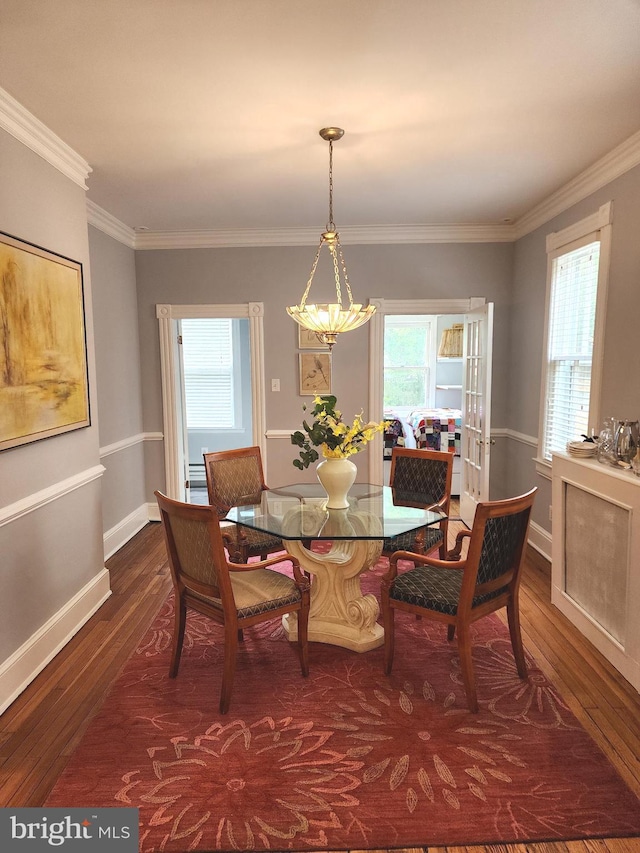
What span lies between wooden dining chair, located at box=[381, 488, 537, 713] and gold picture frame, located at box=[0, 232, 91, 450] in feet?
6.14

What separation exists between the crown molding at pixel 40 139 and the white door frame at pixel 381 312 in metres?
2.54

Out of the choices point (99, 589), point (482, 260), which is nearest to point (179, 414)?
point (99, 589)

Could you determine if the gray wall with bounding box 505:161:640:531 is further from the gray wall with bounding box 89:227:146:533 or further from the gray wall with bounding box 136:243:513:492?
the gray wall with bounding box 89:227:146:533

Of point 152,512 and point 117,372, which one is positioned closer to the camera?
point 117,372

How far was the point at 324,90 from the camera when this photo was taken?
7.63ft

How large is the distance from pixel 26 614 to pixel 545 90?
3.37 metres

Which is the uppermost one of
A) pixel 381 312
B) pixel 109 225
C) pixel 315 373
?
pixel 109 225

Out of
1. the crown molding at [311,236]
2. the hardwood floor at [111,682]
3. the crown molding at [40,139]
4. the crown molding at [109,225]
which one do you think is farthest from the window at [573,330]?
the crown molding at [109,225]

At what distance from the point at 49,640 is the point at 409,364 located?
6699 millimetres

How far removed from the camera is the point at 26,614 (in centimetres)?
254

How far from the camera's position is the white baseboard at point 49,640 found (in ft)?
7.80

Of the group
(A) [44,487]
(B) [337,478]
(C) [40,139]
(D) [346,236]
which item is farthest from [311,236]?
(A) [44,487]

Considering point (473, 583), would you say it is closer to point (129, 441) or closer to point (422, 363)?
point (129, 441)

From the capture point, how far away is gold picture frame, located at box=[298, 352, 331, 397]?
4.86 meters
